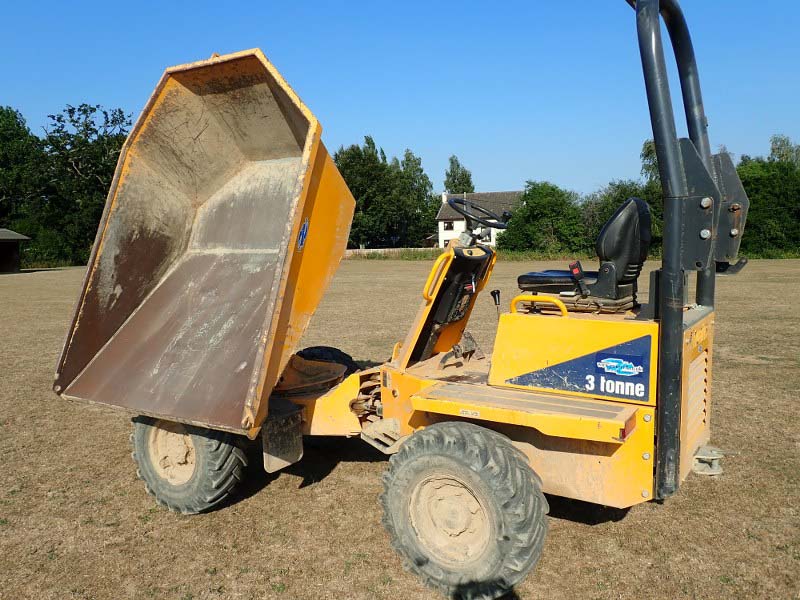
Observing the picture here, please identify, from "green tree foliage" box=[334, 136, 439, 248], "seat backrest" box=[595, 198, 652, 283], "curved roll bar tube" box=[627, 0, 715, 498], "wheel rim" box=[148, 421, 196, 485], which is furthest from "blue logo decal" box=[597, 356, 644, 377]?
"green tree foliage" box=[334, 136, 439, 248]

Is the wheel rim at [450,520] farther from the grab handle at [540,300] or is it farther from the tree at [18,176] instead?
the tree at [18,176]

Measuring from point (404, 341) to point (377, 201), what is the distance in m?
58.0

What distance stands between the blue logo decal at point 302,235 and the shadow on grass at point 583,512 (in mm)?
2479

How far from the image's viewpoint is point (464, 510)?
353cm

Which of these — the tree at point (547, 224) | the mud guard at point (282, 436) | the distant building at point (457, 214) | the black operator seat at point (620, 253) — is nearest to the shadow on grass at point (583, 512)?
the black operator seat at point (620, 253)

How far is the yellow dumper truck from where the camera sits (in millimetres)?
3326

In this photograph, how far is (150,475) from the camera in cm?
466

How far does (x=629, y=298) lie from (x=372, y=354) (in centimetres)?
653

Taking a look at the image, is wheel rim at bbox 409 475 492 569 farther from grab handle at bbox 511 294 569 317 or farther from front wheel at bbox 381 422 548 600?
grab handle at bbox 511 294 569 317

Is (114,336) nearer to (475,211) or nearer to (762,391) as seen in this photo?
(475,211)

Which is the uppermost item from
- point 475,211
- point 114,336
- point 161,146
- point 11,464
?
point 161,146

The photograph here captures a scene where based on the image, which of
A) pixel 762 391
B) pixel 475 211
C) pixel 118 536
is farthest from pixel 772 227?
pixel 118 536

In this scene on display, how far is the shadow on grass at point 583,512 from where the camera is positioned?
170 inches

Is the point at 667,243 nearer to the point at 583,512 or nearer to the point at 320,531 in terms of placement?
the point at 583,512
